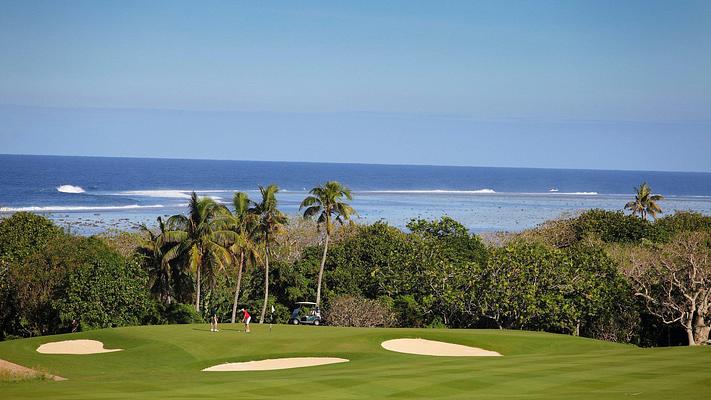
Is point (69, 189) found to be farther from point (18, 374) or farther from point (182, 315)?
point (18, 374)

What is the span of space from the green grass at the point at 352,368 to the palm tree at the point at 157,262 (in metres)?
12.6

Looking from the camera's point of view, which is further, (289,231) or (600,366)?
(289,231)

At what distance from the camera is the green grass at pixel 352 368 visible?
2534 cm

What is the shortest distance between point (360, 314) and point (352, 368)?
22.0 metres

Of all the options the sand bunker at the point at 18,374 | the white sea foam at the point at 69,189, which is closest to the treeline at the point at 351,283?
the sand bunker at the point at 18,374

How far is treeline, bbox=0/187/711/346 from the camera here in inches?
1999

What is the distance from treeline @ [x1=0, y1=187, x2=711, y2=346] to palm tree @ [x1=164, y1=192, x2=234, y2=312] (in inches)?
3.6

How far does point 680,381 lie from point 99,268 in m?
35.6

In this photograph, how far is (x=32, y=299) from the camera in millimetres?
52625

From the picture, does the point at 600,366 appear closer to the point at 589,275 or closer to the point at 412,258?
the point at 589,275

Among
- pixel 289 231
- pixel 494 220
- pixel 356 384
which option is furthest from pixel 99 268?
pixel 494 220

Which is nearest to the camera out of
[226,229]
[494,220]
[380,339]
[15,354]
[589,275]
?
[15,354]

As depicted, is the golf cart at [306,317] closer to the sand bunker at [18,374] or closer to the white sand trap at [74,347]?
the white sand trap at [74,347]

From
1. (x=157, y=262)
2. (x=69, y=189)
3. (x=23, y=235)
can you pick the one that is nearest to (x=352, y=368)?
(x=157, y=262)
